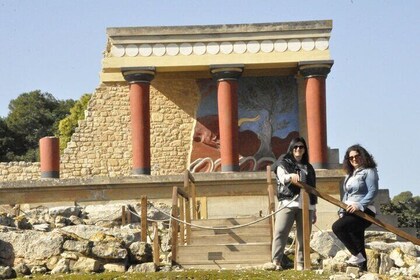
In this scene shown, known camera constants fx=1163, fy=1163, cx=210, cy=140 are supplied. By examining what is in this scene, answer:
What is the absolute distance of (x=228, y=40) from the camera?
99.8 ft

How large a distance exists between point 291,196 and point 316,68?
14807 mm

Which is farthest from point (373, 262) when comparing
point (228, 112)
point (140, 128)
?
point (140, 128)

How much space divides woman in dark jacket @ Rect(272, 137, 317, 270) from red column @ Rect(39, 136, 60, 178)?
14.8 meters

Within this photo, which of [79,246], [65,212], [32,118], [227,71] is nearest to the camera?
[79,246]

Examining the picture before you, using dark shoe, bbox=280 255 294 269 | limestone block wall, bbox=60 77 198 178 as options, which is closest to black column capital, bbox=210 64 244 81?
limestone block wall, bbox=60 77 198 178

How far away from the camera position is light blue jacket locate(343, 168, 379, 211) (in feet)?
47.4

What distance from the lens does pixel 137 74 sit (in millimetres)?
30000

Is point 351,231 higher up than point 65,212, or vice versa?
point 351,231

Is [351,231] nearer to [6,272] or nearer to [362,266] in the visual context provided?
[362,266]

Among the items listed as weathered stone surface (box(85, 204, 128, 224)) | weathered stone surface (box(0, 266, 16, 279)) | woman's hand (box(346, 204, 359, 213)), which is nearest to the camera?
woman's hand (box(346, 204, 359, 213))

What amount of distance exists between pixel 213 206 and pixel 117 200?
7.61 feet

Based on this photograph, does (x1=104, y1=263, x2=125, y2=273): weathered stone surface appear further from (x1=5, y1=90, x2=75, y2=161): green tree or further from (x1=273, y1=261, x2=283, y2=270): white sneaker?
(x1=5, y1=90, x2=75, y2=161): green tree

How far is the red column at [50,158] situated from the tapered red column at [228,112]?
424 cm

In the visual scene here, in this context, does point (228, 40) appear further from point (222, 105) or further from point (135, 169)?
point (135, 169)
